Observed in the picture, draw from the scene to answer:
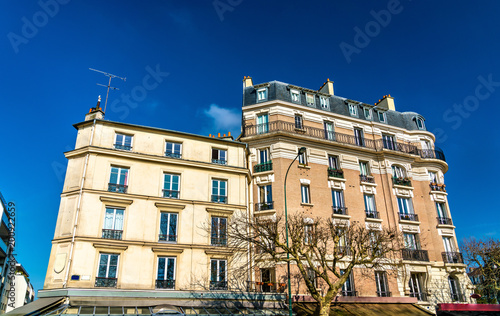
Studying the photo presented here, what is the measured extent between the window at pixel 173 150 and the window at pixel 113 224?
4518mm

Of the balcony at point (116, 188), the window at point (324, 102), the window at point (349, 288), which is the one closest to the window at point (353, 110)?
the window at point (324, 102)

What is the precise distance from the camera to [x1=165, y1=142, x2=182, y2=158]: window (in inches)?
907

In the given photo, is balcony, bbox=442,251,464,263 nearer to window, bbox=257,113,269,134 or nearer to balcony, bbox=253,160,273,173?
balcony, bbox=253,160,273,173

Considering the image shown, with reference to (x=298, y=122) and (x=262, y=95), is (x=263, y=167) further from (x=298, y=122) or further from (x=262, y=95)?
(x=262, y=95)

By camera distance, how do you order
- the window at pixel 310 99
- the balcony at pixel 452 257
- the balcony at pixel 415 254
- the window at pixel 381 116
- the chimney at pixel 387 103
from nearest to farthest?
the balcony at pixel 415 254 → the balcony at pixel 452 257 → the window at pixel 310 99 → the window at pixel 381 116 → the chimney at pixel 387 103

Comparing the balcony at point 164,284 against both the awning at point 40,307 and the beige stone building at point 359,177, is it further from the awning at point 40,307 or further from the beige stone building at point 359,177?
the beige stone building at point 359,177

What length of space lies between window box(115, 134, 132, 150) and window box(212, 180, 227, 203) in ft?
18.5

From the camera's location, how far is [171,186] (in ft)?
72.7

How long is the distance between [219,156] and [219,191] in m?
2.50

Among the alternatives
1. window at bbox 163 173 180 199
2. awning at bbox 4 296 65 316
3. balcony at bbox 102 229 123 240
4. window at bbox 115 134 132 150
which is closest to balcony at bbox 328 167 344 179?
window at bbox 163 173 180 199

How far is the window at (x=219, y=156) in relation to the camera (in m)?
24.1

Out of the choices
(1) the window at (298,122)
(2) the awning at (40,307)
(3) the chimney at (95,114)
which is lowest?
(2) the awning at (40,307)

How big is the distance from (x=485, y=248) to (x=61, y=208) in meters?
30.6

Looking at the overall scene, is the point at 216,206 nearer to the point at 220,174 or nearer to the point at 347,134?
the point at 220,174
